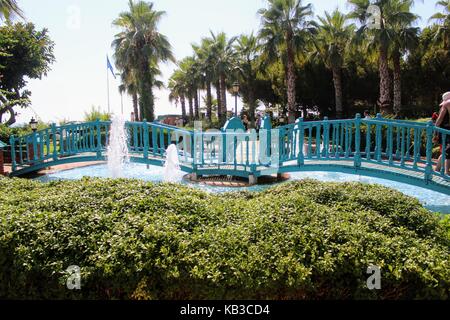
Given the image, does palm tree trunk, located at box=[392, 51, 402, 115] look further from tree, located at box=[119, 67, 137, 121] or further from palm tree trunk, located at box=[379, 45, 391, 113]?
tree, located at box=[119, 67, 137, 121]

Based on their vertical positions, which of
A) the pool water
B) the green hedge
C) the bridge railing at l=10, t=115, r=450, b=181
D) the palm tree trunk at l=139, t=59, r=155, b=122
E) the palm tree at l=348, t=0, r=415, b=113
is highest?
the palm tree at l=348, t=0, r=415, b=113

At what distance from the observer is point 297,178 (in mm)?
11047

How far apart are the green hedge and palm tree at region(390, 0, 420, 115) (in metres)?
21.1

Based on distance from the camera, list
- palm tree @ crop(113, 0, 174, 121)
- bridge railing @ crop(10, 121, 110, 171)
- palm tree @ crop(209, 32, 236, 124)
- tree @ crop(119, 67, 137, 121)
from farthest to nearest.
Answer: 1. palm tree @ crop(209, 32, 236, 124)
2. tree @ crop(119, 67, 137, 121)
3. palm tree @ crop(113, 0, 174, 121)
4. bridge railing @ crop(10, 121, 110, 171)

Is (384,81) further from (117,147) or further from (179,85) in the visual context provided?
(179,85)

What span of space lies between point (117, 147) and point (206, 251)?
8.65 metres

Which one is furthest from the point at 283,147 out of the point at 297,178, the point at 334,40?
the point at 334,40

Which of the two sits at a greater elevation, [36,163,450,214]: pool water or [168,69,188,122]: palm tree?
[168,69,188,122]: palm tree

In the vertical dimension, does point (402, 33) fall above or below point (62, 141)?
above

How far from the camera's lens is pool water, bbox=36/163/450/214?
844 cm

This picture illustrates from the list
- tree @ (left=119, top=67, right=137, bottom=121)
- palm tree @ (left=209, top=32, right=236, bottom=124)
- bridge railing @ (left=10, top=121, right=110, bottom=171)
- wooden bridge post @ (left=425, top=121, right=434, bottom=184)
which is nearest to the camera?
wooden bridge post @ (left=425, top=121, right=434, bottom=184)

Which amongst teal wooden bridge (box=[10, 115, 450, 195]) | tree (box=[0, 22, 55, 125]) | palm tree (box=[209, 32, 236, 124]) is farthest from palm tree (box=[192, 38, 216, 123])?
teal wooden bridge (box=[10, 115, 450, 195])

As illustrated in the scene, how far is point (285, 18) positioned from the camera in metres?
25.3

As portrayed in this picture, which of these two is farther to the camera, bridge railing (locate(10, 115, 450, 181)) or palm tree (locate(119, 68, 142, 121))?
palm tree (locate(119, 68, 142, 121))
